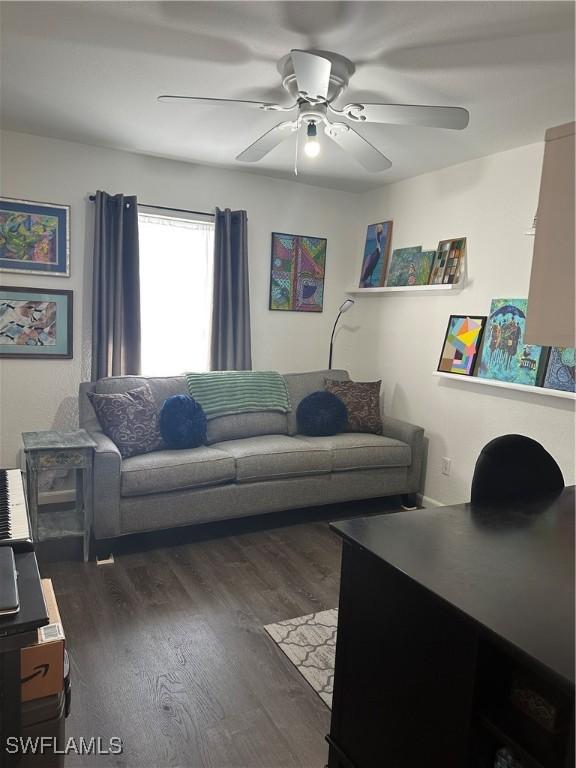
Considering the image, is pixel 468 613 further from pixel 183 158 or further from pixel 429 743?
pixel 183 158

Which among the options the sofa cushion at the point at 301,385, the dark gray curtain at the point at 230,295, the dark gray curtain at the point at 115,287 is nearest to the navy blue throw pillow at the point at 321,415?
the sofa cushion at the point at 301,385

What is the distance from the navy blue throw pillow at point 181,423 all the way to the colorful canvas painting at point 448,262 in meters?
1.96

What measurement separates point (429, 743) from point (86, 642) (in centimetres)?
157

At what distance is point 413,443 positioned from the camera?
3.85 m

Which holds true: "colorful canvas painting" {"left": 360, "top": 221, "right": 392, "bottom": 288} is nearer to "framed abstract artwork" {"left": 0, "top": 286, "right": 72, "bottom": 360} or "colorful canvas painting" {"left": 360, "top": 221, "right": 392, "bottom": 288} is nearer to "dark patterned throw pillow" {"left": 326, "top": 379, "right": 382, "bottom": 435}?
"dark patterned throw pillow" {"left": 326, "top": 379, "right": 382, "bottom": 435}

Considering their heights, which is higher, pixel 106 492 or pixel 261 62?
pixel 261 62

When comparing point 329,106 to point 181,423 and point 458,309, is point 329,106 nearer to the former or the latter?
point 458,309

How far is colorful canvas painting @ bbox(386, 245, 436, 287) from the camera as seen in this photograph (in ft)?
13.0

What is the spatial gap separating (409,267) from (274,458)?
73.6 inches

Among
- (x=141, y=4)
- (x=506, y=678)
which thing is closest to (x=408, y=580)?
(x=506, y=678)

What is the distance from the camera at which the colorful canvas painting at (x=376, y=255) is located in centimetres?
437

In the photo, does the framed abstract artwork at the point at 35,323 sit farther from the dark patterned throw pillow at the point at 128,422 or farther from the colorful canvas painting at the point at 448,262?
the colorful canvas painting at the point at 448,262

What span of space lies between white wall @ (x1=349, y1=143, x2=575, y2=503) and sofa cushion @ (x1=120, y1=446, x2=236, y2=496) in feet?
5.36

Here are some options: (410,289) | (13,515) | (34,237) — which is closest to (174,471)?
(13,515)
